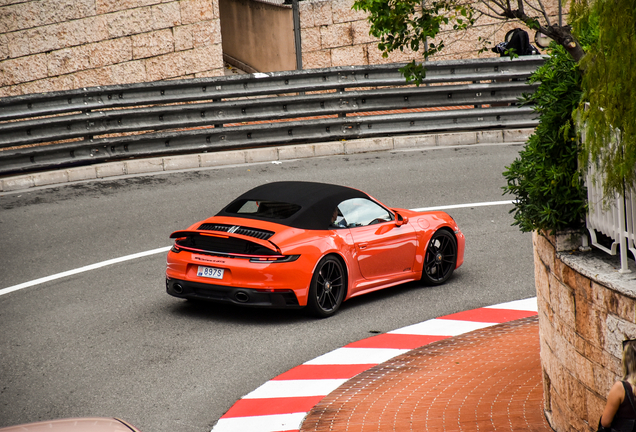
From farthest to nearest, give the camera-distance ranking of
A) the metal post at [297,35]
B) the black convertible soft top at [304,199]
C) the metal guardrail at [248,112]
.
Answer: the metal post at [297,35], the metal guardrail at [248,112], the black convertible soft top at [304,199]

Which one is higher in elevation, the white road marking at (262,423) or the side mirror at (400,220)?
the side mirror at (400,220)

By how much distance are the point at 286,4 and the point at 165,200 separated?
328 inches

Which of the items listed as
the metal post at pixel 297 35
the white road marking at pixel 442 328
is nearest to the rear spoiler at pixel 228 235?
the white road marking at pixel 442 328

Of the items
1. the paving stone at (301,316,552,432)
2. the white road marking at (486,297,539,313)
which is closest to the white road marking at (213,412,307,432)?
the paving stone at (301,316,552,432)

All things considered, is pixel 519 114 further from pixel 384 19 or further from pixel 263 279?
pixel 384 19

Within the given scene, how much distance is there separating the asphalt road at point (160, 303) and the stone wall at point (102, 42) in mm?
3633

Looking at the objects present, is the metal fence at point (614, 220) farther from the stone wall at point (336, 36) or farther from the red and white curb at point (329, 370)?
the stone wall at point (336, 36)

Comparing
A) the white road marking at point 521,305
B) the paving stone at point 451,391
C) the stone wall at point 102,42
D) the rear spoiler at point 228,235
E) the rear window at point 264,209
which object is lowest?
the paving stone at point 451,391

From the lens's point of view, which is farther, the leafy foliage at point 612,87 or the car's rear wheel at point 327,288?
the car's rear wheel at point 327,288

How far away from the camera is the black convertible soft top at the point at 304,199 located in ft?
30.5

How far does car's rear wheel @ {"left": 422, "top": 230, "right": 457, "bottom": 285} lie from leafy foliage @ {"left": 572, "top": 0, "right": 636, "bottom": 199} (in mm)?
5854

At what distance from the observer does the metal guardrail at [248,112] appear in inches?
605

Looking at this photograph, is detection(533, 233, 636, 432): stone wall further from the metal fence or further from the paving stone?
the paving stone

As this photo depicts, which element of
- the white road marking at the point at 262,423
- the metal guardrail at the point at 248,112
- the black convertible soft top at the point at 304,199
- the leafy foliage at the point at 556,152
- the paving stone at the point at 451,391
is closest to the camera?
the leafy foliage at the point at 556,152
